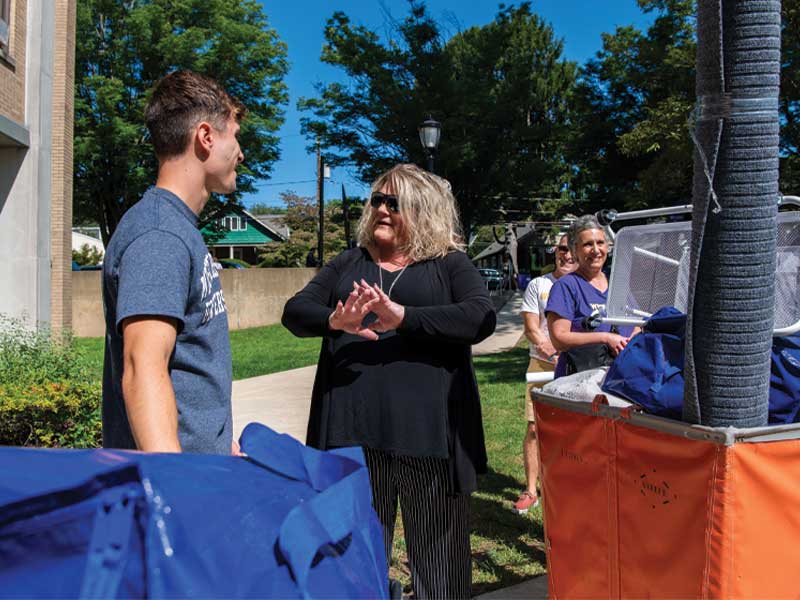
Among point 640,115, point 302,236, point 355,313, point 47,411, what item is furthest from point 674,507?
point 302,236

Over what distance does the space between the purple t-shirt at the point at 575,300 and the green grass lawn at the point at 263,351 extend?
27.1 feet

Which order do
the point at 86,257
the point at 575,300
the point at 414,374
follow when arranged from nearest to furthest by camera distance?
the point at 414,374 → the point at 575,300 → the point at 86,257

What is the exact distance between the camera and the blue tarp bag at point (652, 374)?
6.43 ft

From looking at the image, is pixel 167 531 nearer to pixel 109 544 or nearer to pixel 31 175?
pixel 109 544

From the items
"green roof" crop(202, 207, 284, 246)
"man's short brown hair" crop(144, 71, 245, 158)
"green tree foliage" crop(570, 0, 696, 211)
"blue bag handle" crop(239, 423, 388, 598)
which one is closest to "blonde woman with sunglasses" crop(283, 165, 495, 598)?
"man's short brown hair" crop(144, 71, 245, 158)

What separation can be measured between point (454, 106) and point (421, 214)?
19.9 meters

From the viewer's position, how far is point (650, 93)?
19156mm

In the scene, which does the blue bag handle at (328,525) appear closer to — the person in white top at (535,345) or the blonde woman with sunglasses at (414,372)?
the blonde woman with sunglasses at (414,372)

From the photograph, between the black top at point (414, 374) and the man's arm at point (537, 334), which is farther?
the man's arm at point (537, 334)

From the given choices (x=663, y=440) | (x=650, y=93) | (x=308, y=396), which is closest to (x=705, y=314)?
(x=663, y=440)

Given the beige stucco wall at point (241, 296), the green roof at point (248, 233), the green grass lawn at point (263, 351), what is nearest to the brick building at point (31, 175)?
the green grass lawn at point (263, 351)

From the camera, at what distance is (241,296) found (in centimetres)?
2161

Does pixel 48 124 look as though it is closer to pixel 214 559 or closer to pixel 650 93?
pixel 214 559

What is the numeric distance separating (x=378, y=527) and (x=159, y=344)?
1.96 feet
